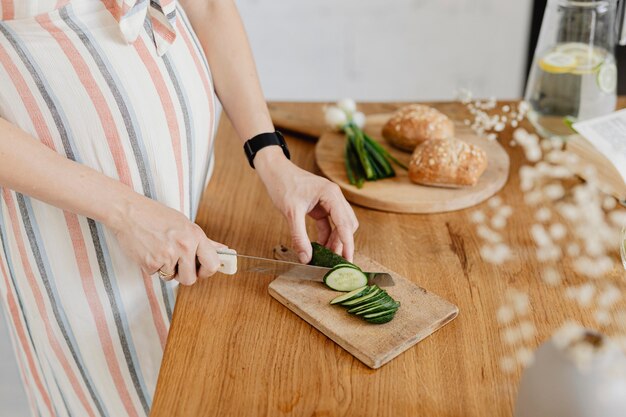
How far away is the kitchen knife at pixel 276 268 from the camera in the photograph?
4.04 ft

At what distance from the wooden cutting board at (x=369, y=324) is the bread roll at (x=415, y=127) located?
1.59 feet

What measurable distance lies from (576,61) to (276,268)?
865mm

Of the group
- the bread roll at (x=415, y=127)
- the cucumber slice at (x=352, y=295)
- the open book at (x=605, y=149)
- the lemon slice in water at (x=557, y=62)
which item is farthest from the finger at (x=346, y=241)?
the lemon slice in water at (x=557, y=62)

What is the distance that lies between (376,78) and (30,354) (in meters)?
2.34

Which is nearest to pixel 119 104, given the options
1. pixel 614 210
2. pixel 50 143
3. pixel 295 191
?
pixel 50 143

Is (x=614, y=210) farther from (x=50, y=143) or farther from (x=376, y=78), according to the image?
(x=376, y=78)

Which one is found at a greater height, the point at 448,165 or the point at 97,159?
the point at 97,159

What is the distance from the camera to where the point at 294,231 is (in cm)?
136

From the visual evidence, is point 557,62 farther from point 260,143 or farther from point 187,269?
point 187,269

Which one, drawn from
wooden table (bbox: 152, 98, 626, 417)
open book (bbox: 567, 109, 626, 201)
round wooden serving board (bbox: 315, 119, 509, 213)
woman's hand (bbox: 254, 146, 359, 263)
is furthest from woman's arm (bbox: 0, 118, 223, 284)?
open book (bbox: 567, 109, 626, 201)

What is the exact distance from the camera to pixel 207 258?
3.93 ft

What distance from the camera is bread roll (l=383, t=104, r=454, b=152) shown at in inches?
67.6

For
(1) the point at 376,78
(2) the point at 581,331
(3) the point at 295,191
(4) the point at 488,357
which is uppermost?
(2) the point at 581,331

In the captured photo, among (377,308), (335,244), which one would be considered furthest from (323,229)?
(377,308)
